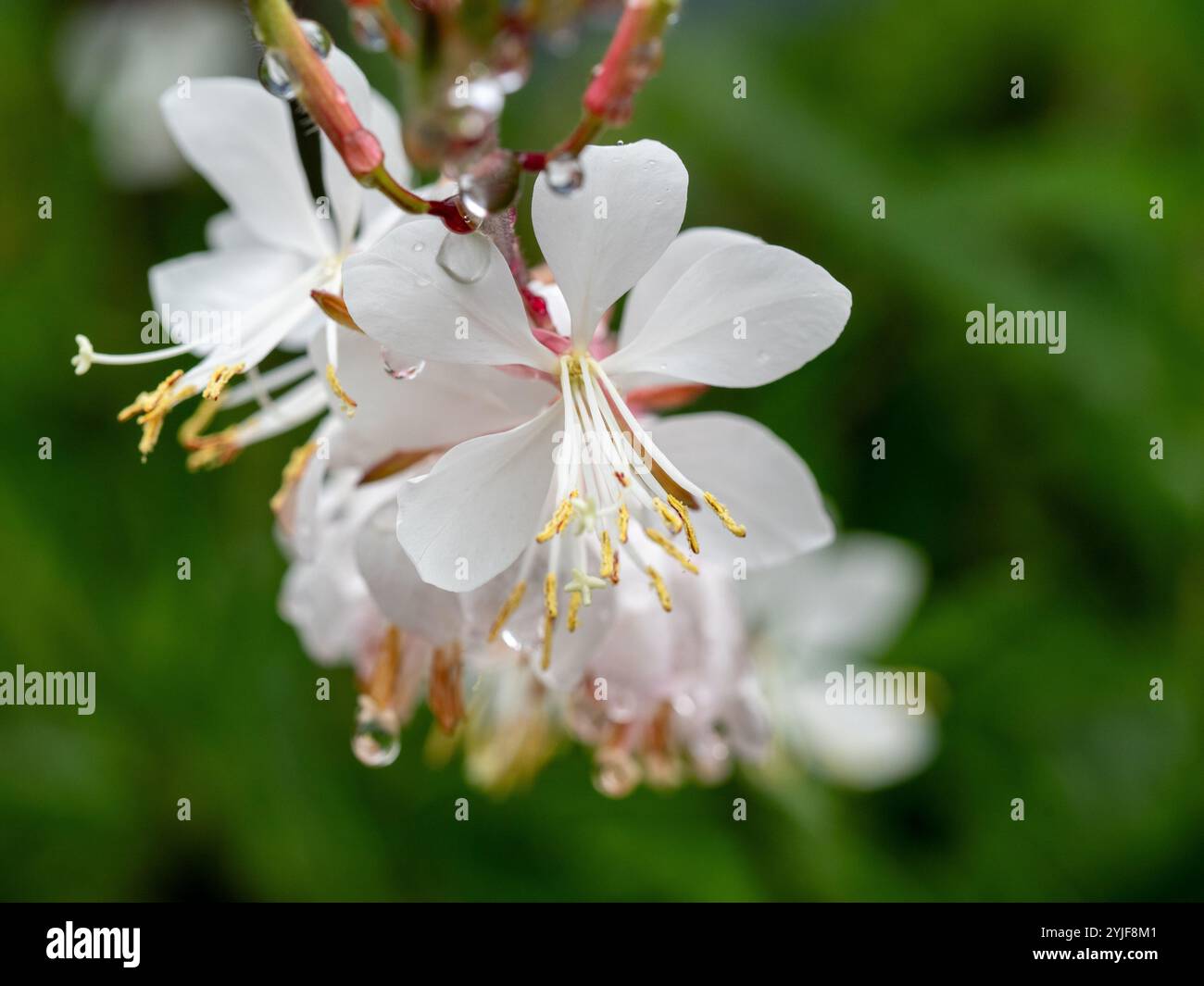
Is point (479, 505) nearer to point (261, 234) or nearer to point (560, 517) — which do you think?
point (560, 517)

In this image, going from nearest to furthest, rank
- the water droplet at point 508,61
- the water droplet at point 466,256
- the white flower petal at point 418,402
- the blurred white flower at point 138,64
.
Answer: the water droplet at point 508,61
the water droplet at point 466,256
the white flower petal at point 418,402
the blurred white flower at point 138,64

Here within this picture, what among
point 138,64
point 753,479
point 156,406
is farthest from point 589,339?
point 138,64

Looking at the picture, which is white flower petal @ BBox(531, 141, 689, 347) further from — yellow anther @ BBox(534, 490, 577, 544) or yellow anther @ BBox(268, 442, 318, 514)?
yellow anther @ BBox(268, 442, 318, 514)

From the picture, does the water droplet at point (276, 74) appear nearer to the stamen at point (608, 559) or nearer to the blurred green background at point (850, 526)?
the stamen at point (608, 559)

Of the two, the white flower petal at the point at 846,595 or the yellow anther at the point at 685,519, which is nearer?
the yellow anther at the point at 685,519

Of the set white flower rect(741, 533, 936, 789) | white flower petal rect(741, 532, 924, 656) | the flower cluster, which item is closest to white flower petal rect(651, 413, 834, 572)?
the flower cluster

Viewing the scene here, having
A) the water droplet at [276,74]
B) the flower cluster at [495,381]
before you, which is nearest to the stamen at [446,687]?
the flower cluster at [495,381]

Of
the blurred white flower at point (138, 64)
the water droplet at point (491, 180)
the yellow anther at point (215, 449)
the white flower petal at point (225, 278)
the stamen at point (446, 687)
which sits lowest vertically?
the stamen at point (446, 687)
